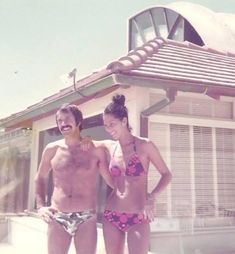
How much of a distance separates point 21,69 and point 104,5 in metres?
5.92

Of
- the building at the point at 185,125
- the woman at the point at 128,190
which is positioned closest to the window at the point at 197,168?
the building at the point at 185,125

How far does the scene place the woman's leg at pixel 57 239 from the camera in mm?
3201

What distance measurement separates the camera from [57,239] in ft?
10.5

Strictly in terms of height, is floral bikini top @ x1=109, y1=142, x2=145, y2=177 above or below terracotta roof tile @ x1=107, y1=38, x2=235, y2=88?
below

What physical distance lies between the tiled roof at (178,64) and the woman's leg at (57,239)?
3.27 meters

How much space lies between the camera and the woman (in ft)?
10.3

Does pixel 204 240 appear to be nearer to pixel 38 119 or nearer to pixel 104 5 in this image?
pixel 104 5

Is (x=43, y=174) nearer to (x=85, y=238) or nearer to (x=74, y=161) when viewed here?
(x=74, y=161)

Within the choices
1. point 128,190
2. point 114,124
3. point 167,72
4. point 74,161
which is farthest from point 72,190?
point 167,72

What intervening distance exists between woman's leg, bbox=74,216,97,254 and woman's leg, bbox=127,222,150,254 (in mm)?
297

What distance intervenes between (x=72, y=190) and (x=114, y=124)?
640 mm

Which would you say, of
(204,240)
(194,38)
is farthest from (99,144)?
(194,38)

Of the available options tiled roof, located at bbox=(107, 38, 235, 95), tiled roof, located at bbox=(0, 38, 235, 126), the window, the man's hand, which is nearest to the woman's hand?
the man's hand

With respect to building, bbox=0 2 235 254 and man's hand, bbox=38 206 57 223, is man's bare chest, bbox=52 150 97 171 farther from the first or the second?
building, bbox=0 2 235 254
